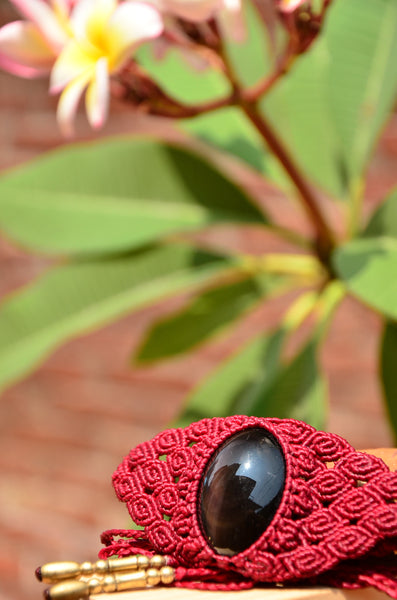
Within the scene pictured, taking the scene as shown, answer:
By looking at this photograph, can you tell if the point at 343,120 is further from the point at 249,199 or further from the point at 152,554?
the point at 152,554

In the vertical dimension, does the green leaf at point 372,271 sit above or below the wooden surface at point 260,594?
above

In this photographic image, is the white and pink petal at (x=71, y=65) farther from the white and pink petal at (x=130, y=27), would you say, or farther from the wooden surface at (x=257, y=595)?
the wooden surface at (x=257, y=595)

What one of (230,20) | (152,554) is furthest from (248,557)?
(230,20)

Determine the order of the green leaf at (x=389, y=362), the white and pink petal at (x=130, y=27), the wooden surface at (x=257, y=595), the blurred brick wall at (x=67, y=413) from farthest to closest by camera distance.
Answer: the blurred brick wall at (x=67, y=413) → the green leaf at (x=389, y=362) → the white and pink petal at (x=130, y=27) → the wooden surface at (x=257, y=595)

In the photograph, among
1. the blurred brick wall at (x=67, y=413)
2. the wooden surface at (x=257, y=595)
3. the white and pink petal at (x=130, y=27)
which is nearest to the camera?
the wooden surface at (x=257, y=595)

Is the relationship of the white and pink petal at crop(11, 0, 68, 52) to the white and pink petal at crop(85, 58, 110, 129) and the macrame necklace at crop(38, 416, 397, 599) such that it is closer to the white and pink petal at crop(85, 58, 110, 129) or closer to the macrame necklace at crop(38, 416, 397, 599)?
the white and pink petal at crop(85, 58, 110, 129)

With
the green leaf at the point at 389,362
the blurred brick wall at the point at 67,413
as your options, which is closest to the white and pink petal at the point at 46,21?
the green leaf at the point at 389,362

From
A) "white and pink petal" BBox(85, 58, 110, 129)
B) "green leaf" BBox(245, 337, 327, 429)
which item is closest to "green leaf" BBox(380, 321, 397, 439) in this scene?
"green leaf" BBox(245, 337, 327, 429)
